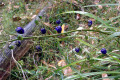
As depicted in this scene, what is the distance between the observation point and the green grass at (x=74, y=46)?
1288 millimetres

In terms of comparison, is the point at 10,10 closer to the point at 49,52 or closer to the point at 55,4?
the point at 55,4

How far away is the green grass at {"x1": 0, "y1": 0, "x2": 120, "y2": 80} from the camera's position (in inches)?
50.7

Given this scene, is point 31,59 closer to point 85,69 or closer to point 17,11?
point 85,69

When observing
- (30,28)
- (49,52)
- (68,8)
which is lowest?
(49,52)

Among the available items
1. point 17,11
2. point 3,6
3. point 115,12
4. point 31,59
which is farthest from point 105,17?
point 3,6

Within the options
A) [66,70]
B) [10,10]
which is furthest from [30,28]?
[10,10]

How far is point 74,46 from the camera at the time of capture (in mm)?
1994

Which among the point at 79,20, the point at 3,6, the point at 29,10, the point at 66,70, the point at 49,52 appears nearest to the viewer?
the point at 66,70

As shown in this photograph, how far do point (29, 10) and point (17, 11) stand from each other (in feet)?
1.14

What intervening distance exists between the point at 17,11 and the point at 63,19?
47.5 inches

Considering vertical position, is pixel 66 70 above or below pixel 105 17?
below

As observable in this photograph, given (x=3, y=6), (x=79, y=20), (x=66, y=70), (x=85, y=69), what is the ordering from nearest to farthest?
(x=85, y=69)
(x=66, y=70)
(x=79, y=20)
(x=3, y=6)

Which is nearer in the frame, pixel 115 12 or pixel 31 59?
pixel 31 59

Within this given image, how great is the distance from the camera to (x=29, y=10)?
9.78 feet
